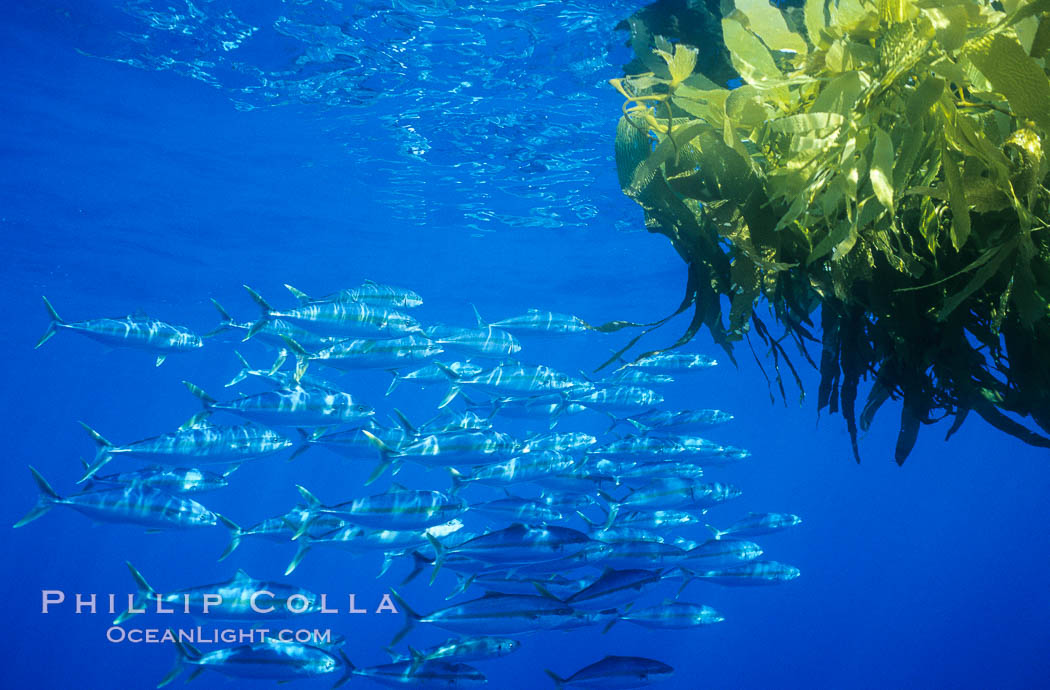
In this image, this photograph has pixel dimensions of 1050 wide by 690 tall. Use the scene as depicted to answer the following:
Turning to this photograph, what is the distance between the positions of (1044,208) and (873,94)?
0.51 m

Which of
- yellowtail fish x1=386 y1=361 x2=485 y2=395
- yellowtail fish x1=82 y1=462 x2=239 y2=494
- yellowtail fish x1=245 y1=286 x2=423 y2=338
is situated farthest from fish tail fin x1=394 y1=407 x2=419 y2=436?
yellowtail fish x1=82 y1=462 x2=239 y2=494

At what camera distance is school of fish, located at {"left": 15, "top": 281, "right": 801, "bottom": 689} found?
604 cm

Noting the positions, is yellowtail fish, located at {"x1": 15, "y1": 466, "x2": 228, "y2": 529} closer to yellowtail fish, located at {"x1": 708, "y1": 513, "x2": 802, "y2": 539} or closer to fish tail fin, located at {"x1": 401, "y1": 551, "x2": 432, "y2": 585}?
fish tail fin, located at {"x1": 401, "y1": 551, "x2": 432, "y2": 585}

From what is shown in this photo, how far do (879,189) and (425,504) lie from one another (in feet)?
18.0

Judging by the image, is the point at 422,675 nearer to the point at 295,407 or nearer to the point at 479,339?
the point at 295,407

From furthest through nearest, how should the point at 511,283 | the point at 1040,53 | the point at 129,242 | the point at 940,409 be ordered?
the point at 511,283 → the point at 129,242 → the point at 940,409 → the point at 1040,53

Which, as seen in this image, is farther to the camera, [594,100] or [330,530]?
[594,100]

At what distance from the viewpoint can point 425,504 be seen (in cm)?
612

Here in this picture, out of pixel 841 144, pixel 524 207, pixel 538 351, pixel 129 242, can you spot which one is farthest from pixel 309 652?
pixel 538 351

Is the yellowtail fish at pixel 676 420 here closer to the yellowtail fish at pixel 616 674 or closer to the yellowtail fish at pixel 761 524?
the yellowtail fish at pixel 761 524

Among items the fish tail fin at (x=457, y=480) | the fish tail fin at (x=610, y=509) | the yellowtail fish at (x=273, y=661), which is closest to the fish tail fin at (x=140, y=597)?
the yellowtail fish at (x=273, y=661)

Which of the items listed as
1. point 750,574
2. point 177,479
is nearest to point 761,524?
point 750,574

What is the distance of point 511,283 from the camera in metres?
26.7

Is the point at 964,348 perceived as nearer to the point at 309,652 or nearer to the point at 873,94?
the point at 873,94
